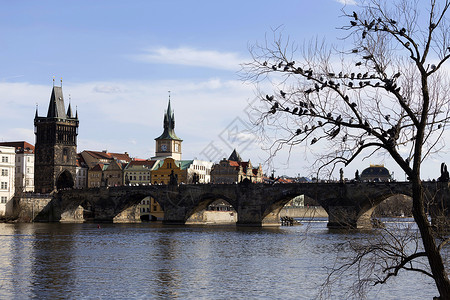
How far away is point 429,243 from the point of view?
576 inches

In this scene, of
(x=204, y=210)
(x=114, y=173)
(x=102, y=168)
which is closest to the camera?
(x=204, y=210)

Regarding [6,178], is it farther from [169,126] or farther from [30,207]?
[169,126]

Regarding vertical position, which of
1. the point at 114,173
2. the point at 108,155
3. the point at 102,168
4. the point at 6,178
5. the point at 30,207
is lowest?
the point at 30,207

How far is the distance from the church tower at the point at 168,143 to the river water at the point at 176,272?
121 meters

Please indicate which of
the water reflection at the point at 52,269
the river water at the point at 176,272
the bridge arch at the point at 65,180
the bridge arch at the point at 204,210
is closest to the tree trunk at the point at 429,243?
the river water at the point at 176,272

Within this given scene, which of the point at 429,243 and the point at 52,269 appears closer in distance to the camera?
the point at 429,243

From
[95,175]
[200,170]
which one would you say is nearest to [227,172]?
[200,170]

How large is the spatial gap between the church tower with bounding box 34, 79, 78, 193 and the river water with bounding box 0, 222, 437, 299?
8337cm

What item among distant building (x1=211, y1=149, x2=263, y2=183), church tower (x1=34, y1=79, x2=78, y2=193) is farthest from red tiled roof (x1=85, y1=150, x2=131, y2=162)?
distant building (x1=211, y1=149, x2=263, y2=183)

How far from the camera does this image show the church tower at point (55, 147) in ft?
481

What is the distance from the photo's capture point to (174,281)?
36.7 meters

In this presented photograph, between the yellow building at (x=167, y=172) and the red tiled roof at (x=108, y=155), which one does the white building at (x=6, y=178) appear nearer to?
the yellow building at (x=167, y=172)

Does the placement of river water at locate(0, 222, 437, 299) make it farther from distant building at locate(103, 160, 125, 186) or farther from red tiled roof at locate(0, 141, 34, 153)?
distant building at locate(103, 160, 125, 186)

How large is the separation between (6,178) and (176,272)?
83360 millimetres
